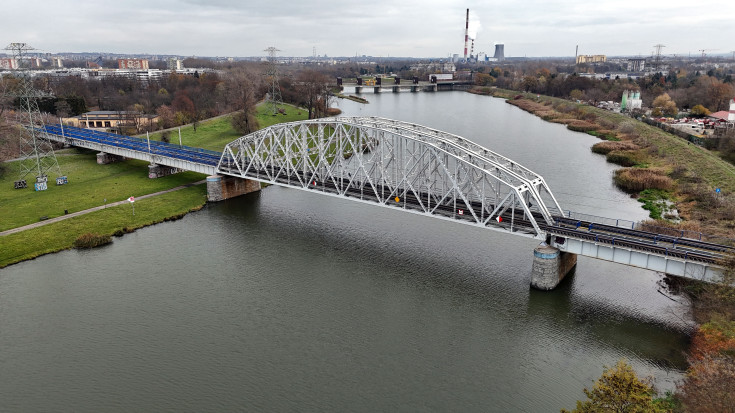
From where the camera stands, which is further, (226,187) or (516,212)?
(226,187)

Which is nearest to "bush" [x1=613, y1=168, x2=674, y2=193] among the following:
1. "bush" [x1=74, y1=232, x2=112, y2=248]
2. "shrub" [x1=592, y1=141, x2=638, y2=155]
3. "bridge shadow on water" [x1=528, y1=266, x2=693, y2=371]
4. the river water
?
"shrub" [x1=592, y1=141, x2=638, y2=155]

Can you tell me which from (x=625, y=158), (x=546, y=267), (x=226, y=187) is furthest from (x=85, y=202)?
(x=625, y=158)

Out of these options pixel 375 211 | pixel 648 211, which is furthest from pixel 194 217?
pixel 648 211

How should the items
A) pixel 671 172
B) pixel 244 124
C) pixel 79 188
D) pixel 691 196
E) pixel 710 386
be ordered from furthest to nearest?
pixel 244 124
pixel 671 172
pixel 79 188
pixel 691 196
pixel 710 386

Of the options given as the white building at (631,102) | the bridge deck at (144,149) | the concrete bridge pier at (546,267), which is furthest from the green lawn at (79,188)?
the white building at (631,102)

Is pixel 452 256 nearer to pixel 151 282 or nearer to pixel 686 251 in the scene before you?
pixel 686 251

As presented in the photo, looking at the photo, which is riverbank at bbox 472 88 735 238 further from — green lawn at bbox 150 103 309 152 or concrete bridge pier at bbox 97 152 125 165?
concrete bridge pier at bbox 97 152 125 165

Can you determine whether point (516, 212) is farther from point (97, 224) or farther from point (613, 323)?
point (97, 224)
